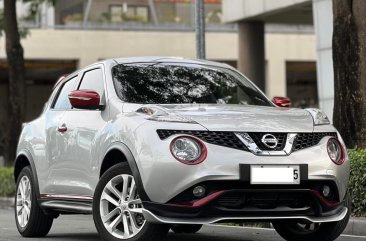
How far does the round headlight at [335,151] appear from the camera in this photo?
23.1 feet

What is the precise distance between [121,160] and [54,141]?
1478 mm

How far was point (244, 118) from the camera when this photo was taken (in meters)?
6.95

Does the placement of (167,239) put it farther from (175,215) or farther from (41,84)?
(41,84)

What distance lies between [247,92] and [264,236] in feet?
5.74

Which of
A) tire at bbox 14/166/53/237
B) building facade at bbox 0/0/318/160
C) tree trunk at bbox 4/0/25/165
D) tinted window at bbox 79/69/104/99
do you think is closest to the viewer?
tinted window at bbox 79/69/104/99

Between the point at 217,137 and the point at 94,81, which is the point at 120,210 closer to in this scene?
the point at 217,137

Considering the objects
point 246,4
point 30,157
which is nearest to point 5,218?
point 30,157

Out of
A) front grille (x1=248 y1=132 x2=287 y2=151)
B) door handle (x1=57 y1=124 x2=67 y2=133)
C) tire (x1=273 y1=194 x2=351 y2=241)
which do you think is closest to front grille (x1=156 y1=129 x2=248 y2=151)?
front grille (x1=248 y1=132 x2=287 y2=151)

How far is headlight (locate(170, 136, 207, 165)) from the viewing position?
259 inches

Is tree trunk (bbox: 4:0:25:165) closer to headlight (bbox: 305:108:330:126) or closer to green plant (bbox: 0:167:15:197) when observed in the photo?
green plant (bbox: 0:167:15:197)

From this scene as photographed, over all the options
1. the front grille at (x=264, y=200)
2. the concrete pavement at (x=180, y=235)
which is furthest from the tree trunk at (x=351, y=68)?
the front grille at (x=264, y=200)

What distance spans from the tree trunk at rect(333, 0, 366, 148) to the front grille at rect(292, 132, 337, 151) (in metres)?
3.94

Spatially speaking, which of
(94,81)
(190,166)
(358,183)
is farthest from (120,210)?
(358,183)

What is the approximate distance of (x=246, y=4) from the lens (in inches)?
939
